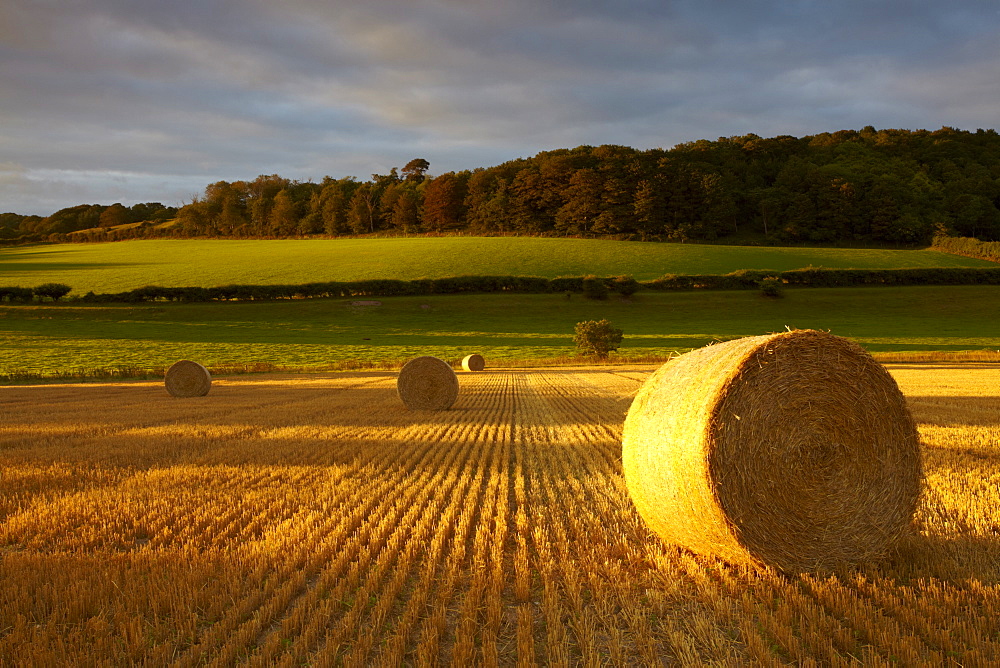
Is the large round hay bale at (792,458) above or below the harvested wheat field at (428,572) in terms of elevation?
above

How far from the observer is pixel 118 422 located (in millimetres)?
13266

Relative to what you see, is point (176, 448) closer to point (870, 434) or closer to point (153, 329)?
point (870, 434)

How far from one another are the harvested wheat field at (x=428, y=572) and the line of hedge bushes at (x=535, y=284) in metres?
A: 44.7

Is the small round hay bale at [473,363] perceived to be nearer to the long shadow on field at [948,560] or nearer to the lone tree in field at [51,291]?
the long shadow on field at [948,560]

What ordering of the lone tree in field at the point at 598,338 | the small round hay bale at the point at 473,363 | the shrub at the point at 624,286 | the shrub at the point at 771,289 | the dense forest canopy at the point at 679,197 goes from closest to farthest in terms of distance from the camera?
the small round hay bale at the point at 473,363 < the lone tree in field at the point at 598,338 < the shrub at the point at 771,289 < the shrub at the point at 624,286 < the dense forest canopy at the point at 679,197

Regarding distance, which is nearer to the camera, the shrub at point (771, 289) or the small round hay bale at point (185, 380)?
the small round hay bale at point (185, 380)

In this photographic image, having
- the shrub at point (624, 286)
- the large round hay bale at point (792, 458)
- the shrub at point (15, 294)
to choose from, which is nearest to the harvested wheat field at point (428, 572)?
the large round hay bale at point (792, 458)

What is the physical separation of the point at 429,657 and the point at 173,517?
3964 millimetres

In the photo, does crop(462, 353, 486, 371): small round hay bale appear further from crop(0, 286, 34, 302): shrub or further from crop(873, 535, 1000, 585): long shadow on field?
crop(0, 286, 34, 302): shrub

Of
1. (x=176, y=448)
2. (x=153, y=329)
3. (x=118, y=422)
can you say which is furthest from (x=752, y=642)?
(x=153, y=329)

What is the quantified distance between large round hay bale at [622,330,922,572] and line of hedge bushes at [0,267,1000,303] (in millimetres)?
48556

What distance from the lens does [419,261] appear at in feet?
208

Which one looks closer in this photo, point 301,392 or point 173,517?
point 173,517

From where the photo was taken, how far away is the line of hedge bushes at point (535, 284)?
5144 centimetres
